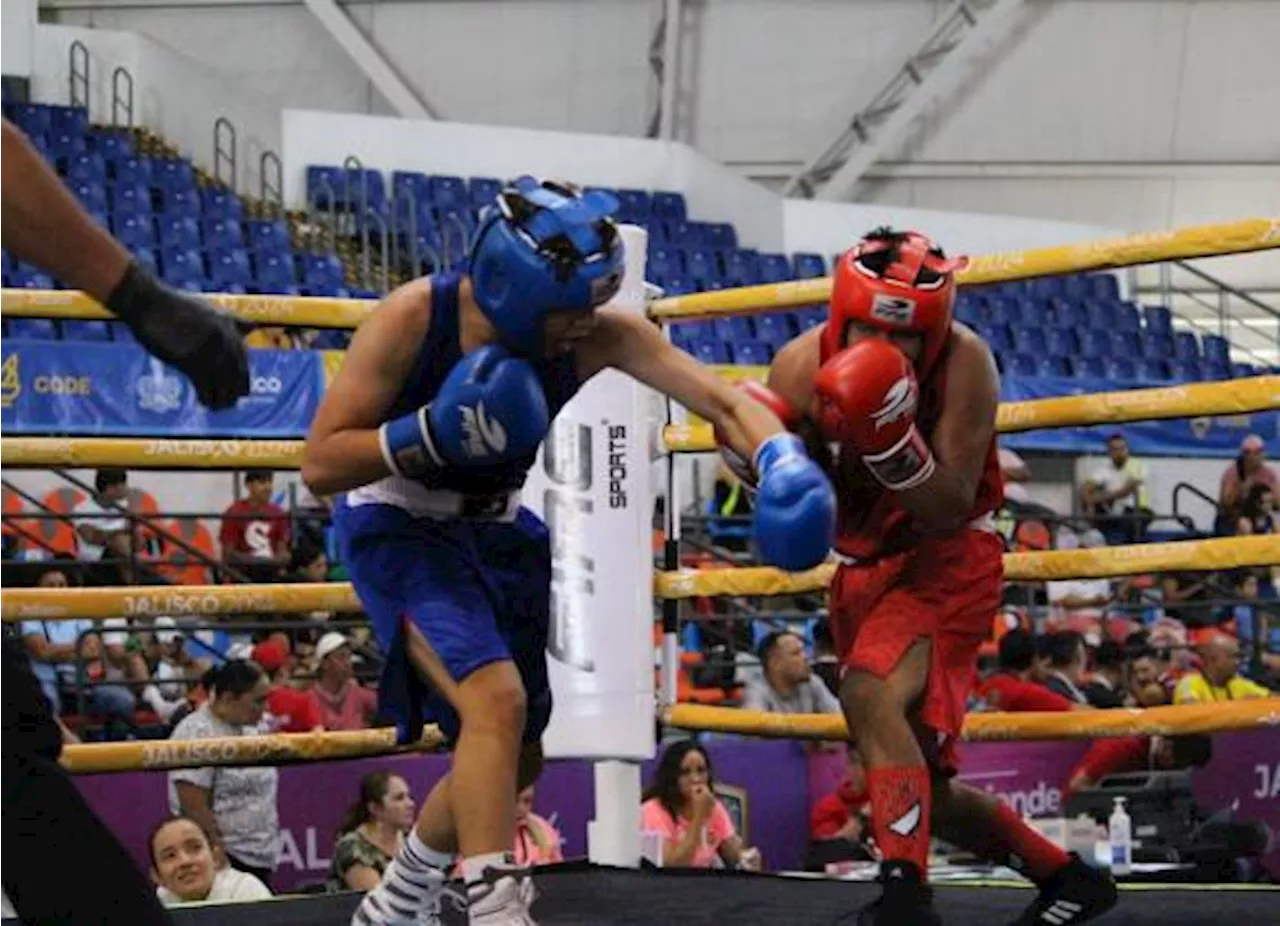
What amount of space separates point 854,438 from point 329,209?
1193 centimetres

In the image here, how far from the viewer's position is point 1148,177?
58.1 feet

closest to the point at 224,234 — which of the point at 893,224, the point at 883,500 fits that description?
the point at 893,224

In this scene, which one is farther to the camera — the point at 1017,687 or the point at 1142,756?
the point at 1142,756

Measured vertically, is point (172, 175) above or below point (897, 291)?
above

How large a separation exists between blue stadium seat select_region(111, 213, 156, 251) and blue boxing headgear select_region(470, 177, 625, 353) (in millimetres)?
9890

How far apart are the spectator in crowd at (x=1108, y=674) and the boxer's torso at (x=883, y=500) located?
13.8 ft

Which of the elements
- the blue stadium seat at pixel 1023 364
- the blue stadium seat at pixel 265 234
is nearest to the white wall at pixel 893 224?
the blue stadium seat at pixel 1023 364

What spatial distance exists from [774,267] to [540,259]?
12.7 metres

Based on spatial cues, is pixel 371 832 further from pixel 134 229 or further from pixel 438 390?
pixel 134 229

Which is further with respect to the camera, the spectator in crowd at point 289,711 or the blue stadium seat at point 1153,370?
the blue stadium seat at point 1153,370

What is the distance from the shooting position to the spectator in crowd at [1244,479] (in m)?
11.0

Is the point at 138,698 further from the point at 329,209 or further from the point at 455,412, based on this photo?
the point at 329,209

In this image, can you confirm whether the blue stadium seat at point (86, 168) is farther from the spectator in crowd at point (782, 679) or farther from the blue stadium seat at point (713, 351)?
the spectator in crowd at point (782, 679)

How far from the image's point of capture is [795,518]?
9.64 ft
